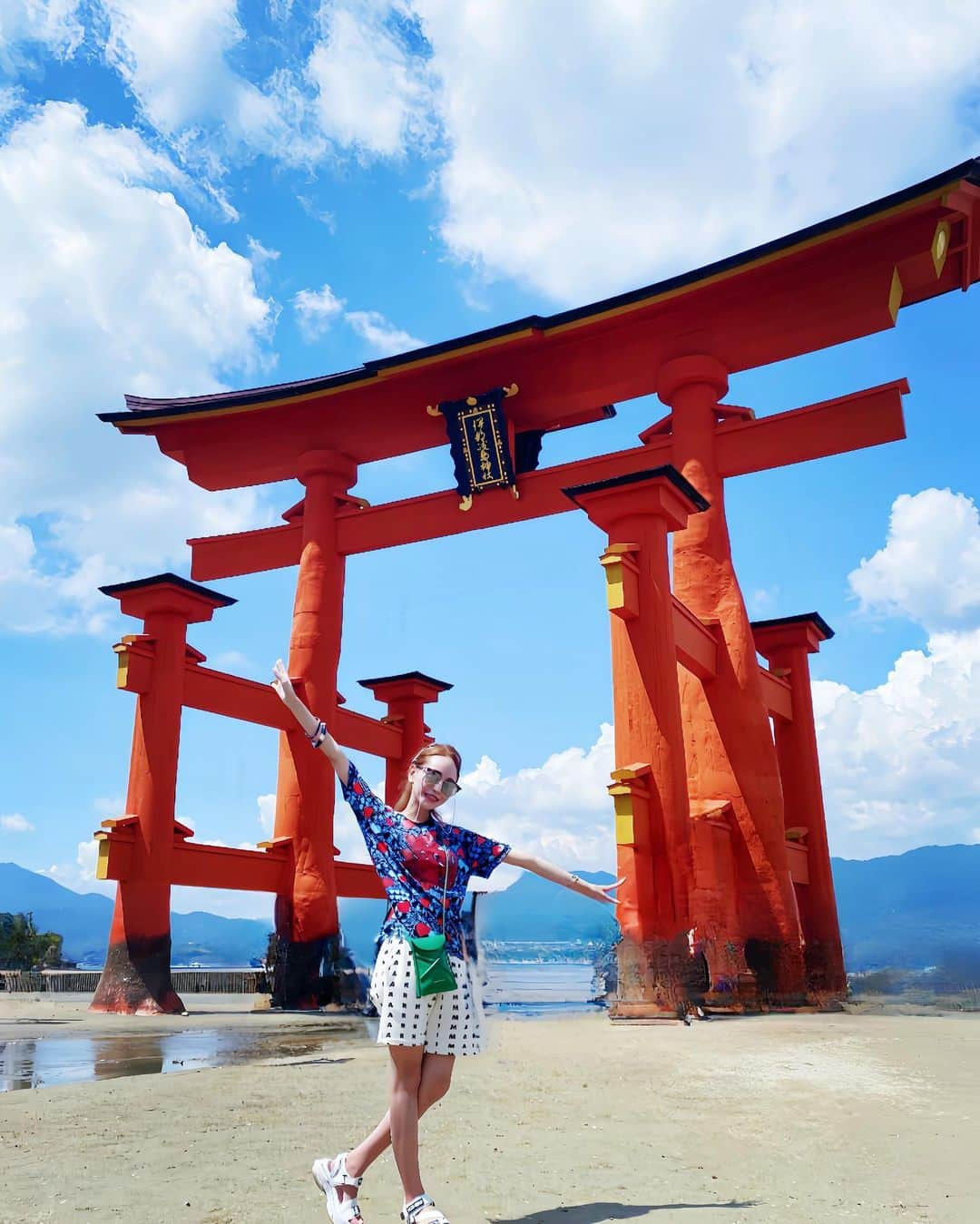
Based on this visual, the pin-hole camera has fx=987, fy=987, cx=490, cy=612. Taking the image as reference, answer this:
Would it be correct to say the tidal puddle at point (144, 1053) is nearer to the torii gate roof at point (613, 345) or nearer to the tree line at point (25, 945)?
the torii gate roof at point (613, 345)

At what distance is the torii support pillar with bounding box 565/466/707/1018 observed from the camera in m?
9.18

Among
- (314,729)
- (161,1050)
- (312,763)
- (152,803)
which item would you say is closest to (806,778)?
(312,763)

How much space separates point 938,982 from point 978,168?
483 inches

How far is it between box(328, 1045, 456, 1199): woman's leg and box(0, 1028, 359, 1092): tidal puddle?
3494 millimetres

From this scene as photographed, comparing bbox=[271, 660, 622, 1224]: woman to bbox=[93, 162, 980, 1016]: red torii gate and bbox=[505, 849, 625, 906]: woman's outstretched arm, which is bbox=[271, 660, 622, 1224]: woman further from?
bbox=[93, 162, 980, 1016]: red torii gate

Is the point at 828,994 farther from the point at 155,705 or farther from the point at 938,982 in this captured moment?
the point at 155,705

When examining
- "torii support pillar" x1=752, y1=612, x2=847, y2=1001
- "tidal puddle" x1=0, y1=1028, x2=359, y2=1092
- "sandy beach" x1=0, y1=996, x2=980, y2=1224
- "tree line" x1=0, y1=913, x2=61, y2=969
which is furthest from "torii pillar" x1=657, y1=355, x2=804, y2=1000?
"tree line" x1=0, y1=913, x2=61, y2=969

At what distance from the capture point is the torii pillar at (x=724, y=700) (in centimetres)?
1114

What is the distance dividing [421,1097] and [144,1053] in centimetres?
548

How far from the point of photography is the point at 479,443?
1371 cm

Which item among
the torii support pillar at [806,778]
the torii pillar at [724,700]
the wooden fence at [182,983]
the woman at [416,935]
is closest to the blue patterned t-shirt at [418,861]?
the woman at [416,935]

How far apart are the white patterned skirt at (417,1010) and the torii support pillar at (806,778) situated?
11082 mm

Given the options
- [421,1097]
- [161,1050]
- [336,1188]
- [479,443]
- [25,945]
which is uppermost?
[479,443]

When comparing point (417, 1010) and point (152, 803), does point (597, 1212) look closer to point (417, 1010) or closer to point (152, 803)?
point (417, 1010)
